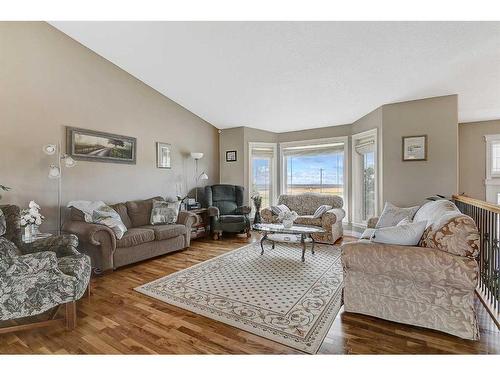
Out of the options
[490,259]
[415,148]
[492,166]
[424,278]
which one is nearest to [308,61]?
[415,148]

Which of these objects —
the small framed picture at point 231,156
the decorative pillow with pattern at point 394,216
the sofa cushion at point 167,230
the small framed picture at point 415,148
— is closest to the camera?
the decorative pillow with pattern at point 394,216

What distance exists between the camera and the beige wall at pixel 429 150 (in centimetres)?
405

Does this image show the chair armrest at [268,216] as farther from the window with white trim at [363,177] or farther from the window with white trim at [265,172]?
the window with white trim at [363,177]

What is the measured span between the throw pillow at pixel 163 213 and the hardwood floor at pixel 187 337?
1.88 metres

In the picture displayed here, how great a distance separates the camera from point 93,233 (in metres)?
3.10

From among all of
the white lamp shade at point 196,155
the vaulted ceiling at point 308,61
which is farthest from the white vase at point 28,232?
the white lamp shade at point 196,155

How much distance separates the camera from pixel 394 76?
3.57 meters

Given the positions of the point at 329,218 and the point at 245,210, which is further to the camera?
the point at 245,210

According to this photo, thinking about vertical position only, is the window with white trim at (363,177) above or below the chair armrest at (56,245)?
above

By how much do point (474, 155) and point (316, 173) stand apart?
3.34 metres

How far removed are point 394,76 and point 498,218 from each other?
2216 mm

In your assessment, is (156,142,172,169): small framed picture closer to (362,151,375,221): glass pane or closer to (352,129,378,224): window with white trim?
(352,129,378,224): window with white trim

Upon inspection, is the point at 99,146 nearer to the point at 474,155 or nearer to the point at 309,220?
the point at 309,220

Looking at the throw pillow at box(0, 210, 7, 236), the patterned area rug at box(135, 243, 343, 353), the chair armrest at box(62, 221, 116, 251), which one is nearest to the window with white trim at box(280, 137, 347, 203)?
the patterned area rug at box(135, 243, 343, 353)
